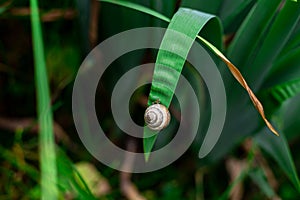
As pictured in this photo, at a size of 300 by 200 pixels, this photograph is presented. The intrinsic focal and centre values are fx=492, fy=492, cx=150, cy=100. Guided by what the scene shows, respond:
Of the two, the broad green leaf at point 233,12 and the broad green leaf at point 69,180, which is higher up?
the broad green leaf at point 233,12

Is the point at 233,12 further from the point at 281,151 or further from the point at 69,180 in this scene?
the point at 69,180

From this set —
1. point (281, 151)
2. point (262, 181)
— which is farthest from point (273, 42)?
point (262, 181)

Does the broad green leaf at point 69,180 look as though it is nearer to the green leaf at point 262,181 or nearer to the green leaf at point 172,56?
the green leaf at point 172,56

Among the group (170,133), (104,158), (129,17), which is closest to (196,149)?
(170,133)

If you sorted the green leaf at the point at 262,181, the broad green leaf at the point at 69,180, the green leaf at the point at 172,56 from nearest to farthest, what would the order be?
the green leaf at the point at 172,56, the broad green leaf at the point at 69,180, the green leaf at the point at 262,181

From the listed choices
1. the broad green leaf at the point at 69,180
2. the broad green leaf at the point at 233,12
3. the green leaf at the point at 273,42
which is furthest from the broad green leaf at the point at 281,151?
the broad green leaf at the point at 69,180

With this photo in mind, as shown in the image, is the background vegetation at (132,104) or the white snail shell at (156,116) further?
the background vegetation at (132,104)

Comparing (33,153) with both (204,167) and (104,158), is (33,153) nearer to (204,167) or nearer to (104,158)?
(104,158)

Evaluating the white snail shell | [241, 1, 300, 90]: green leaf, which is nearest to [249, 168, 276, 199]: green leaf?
[241, 1, 300, 90]: green leaf

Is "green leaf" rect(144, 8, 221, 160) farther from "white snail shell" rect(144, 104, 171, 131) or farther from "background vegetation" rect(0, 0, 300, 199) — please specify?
"background vegetation" rect(0, 0, 300, 199)
